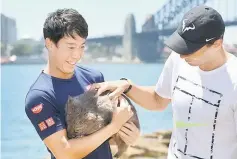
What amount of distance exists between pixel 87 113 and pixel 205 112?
365 mm

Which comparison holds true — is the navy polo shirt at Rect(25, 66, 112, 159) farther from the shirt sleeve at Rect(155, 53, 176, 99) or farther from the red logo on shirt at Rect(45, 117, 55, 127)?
the shirt sleeve at Rect(155, 53, 176, 99)

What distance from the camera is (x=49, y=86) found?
1396mm

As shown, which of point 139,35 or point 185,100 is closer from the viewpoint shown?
point 185,100

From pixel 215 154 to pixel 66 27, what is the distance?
0.60 m

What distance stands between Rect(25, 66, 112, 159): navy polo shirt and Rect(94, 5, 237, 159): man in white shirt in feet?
0.38

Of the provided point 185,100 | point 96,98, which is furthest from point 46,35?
point 185,100

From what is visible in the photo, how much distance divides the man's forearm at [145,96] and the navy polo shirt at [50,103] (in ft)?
0.93

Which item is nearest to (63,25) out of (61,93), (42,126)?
(61,93)

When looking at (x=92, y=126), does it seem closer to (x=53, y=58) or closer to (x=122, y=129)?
(x=122, y=129)

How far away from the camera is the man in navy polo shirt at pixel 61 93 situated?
1.38 meters

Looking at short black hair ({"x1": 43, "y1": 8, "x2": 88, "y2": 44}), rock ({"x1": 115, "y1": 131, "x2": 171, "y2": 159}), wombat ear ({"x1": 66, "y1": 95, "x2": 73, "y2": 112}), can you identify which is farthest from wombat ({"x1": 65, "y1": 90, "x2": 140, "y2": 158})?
rock ({"x1": 115, "y1": 131, "x2": 171, "y2": 159})

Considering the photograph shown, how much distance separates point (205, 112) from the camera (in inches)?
57.0

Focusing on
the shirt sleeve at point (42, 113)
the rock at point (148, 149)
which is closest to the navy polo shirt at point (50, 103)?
the shirt sleeve at point (42, 113)

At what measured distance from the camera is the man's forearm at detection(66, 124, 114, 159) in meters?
1.38
